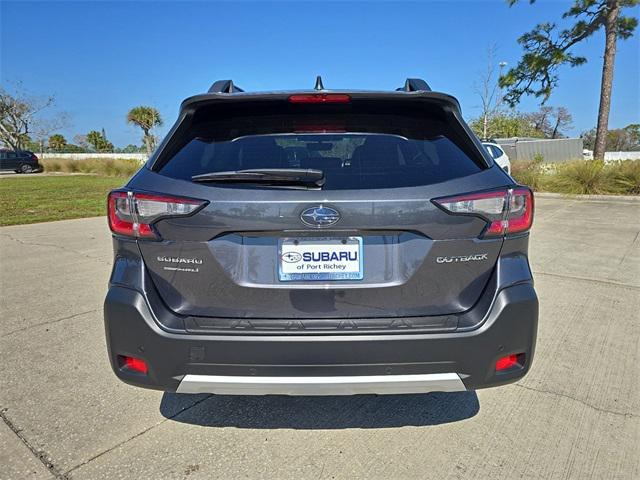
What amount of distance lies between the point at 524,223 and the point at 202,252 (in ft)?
4.58

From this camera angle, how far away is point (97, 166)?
3066cm

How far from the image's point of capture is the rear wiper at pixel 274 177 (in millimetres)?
1695

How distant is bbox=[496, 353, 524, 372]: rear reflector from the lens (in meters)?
1.77

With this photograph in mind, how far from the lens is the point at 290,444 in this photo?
6.86ft

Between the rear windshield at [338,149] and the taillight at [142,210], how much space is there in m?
0.13

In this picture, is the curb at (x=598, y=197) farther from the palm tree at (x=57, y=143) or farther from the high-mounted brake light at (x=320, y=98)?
the palm tree at (x=57, y=143)

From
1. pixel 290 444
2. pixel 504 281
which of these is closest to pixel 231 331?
pixel 290 444

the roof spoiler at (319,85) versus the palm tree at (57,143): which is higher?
the palm tree at (57,143)

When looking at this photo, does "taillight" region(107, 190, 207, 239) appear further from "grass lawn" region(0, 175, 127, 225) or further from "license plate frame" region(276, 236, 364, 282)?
"grass lawn" region(0, 175, 127, 225)

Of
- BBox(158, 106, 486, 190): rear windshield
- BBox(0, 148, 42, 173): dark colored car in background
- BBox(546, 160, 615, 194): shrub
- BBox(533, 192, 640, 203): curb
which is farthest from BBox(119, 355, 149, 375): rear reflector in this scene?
BBox(0, 148, 42, 173): dark colored car in background

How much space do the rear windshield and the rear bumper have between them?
2.03 feet

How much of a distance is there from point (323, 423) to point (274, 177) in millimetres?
1415

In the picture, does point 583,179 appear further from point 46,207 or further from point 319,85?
point 46,207

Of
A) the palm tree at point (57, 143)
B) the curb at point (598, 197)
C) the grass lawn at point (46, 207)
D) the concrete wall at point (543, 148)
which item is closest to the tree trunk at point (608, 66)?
the curb at point (598, 197)
